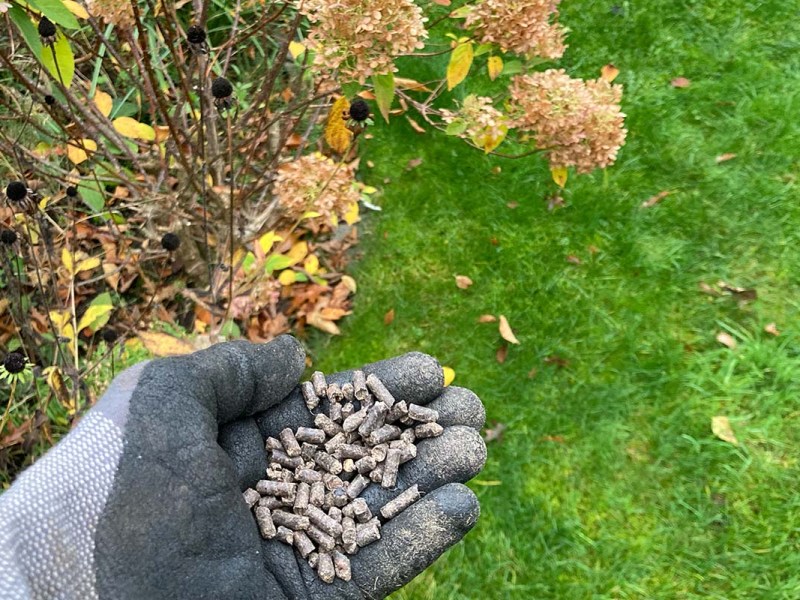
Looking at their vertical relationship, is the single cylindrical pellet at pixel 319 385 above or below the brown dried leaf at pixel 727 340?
above

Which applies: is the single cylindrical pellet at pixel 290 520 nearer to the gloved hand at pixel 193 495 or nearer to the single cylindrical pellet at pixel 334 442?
the gloved hand at pixel 193 495

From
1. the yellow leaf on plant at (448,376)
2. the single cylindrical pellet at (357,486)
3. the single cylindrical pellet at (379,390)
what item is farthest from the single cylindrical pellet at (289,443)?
the yellow leaf on plant at (448,376)

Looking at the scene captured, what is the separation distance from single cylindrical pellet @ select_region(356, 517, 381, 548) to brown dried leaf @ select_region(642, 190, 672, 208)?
2219 mm

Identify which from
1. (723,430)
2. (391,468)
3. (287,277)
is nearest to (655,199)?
(723,430)

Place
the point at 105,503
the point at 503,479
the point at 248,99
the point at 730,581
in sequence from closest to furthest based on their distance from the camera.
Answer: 1. the point at 105,503
2. the point at 730,581
3. the point at 503,479
4. the point at 248,99

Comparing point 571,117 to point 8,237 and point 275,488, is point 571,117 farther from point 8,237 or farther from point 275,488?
point 8,237

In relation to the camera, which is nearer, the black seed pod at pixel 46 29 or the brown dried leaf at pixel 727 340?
the black seed pod at pixel 46 29

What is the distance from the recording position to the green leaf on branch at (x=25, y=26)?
153 centimetres

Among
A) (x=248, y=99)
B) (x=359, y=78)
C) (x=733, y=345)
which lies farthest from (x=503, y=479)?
(x=248, y=99)

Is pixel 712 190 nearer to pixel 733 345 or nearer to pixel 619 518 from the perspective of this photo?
pixel 733 345

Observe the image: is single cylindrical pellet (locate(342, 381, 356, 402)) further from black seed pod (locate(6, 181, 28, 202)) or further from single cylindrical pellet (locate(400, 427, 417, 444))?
black seed pod (locate(6, 181, 28, 202))

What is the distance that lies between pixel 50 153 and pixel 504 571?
2.69 meters

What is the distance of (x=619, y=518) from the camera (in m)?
2.76

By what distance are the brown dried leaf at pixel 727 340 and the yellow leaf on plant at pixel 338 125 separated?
1936mm
